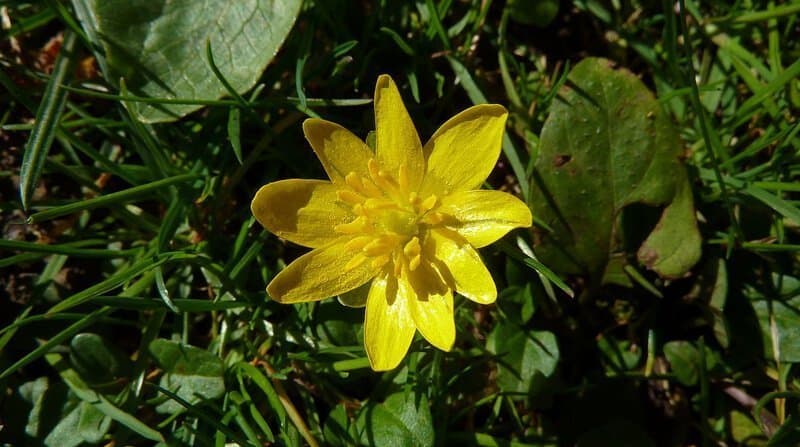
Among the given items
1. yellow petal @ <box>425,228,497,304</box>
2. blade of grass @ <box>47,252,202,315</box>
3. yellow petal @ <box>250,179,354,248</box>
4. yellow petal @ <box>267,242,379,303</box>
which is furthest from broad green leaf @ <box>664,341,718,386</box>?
blade of grass @ <box>47,252,202,315</box>

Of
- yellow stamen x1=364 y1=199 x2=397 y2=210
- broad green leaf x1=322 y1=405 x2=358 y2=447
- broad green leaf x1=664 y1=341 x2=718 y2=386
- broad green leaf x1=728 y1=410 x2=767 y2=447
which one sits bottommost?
broad green leaf x1=728 y1=410 x2=767 y2=447

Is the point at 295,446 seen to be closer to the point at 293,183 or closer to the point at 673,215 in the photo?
the point at 293,183

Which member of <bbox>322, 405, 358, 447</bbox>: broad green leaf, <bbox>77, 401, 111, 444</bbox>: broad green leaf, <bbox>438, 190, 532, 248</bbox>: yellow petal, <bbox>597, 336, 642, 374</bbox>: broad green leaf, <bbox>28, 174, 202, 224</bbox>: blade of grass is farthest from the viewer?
<bbox>597, 336, 642, 374</bbox>: broad green leaf

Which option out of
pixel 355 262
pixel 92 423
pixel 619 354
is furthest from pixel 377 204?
pixel 92 423

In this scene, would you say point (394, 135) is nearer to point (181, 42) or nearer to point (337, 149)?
point (337, 149)

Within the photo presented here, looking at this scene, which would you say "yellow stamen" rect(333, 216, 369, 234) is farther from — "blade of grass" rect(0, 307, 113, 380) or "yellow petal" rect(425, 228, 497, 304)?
"blade of grass" rect(0, 307, 113, 380)

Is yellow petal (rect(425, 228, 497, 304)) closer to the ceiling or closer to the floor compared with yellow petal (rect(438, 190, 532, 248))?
closer to the floor
